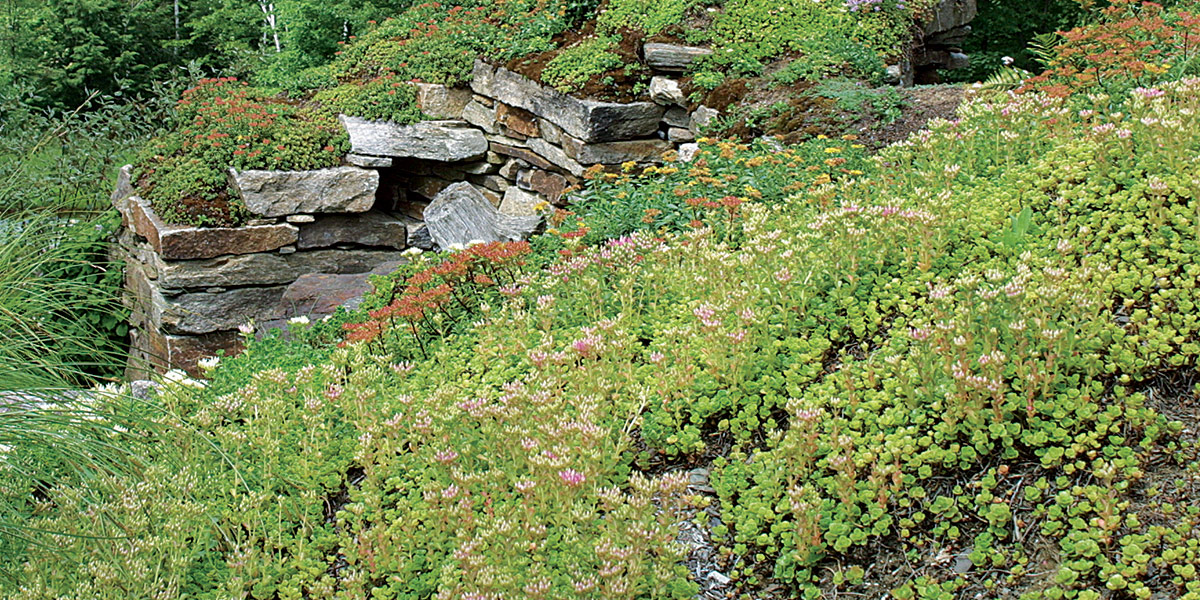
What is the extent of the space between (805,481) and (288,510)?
1893 mm

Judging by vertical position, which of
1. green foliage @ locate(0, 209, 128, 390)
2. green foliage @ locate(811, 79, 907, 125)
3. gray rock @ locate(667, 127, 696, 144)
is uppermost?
green foliage @ locate(811, 79, 907, 125)

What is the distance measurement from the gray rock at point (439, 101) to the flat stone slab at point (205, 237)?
207cm

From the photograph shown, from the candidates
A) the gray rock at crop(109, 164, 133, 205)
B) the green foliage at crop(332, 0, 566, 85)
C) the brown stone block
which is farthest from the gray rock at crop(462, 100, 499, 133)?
the gray rock at crop(109, 164, 133, 205)

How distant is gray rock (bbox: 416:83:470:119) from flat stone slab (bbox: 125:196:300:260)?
2068 millimetres

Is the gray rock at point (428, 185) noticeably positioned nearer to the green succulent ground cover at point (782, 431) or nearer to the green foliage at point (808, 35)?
the green foliage at point (808, 35)

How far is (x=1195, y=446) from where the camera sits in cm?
286

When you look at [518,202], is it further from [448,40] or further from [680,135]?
[448,40]

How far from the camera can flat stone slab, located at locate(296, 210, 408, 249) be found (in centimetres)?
923

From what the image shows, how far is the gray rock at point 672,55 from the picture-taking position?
8625 mm

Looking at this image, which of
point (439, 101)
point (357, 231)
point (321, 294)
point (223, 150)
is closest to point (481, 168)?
point (439, 101)

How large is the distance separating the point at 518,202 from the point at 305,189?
208 cm

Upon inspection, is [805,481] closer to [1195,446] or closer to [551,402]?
[551,402]

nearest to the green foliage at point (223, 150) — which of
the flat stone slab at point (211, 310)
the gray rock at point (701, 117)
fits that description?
the flat stone slab at point (211, 310)

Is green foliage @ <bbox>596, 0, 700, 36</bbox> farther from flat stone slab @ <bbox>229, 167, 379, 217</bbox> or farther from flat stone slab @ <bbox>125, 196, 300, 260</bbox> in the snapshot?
flat stone slab @ <bbox>125, 196, 300, 260</bbox>
